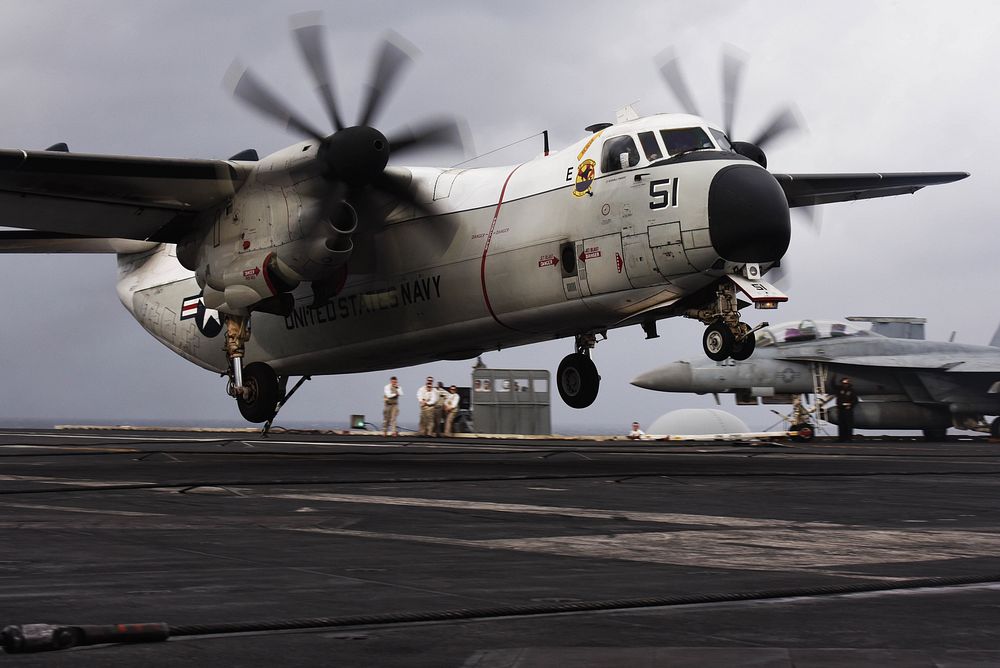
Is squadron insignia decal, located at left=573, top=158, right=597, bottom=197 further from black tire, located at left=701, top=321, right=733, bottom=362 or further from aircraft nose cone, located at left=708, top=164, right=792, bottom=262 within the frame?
black tire, located at left=701, top=321, right=733, bottom=362

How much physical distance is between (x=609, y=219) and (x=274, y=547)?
1292 cm

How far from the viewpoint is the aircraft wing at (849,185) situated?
2612 cm

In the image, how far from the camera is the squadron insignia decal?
19609 mm

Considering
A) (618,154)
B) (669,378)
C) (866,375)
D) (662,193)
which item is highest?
(618,154)

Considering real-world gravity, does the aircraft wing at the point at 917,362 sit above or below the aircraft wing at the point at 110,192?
below

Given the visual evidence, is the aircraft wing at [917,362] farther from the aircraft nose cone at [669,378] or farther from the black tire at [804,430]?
the aircraft nose cone at [669,378]

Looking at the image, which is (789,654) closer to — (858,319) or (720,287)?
(720,287)

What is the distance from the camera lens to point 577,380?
23.9m

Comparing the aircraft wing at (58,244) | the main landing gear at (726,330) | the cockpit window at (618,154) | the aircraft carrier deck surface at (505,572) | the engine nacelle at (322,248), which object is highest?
the aircraft wing at (58,244)

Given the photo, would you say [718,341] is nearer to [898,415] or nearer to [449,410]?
[449,410]

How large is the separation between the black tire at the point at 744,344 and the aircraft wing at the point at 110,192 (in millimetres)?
10007

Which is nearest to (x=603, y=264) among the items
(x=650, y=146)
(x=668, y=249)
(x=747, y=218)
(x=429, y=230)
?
(x=668, y=249)

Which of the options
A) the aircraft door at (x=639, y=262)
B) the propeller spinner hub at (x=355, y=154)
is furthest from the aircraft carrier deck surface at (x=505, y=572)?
the propeller spinner hub at (x=355, y=154)

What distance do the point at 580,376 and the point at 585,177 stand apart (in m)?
5.57
